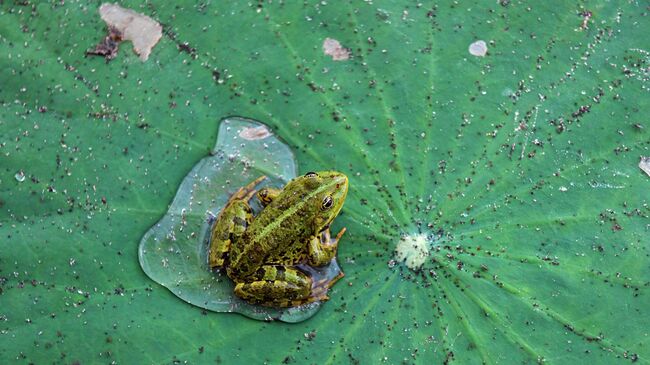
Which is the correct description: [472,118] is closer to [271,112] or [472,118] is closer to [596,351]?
[271,112]

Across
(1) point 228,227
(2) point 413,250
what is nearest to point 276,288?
(1) point 228,227

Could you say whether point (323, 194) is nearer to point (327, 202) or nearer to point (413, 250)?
point (327, 202)

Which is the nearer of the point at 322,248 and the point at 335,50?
the point at 322,248

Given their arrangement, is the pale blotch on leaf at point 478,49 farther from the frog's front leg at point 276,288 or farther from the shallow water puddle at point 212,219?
the frog's front leg at point 276,288

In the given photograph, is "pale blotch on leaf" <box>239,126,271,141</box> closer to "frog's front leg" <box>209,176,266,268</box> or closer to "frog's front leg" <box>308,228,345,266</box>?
"frog's front leg" <box>209,176,266,268</box>

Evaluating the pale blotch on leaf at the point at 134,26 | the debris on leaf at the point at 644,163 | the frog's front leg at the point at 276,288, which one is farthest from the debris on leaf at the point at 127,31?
the debris on leaf at the point at 644,163

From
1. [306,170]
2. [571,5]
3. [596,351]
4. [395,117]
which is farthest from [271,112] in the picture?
[596,351]

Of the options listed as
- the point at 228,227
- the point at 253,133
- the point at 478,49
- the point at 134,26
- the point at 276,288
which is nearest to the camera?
the point at 276,288
